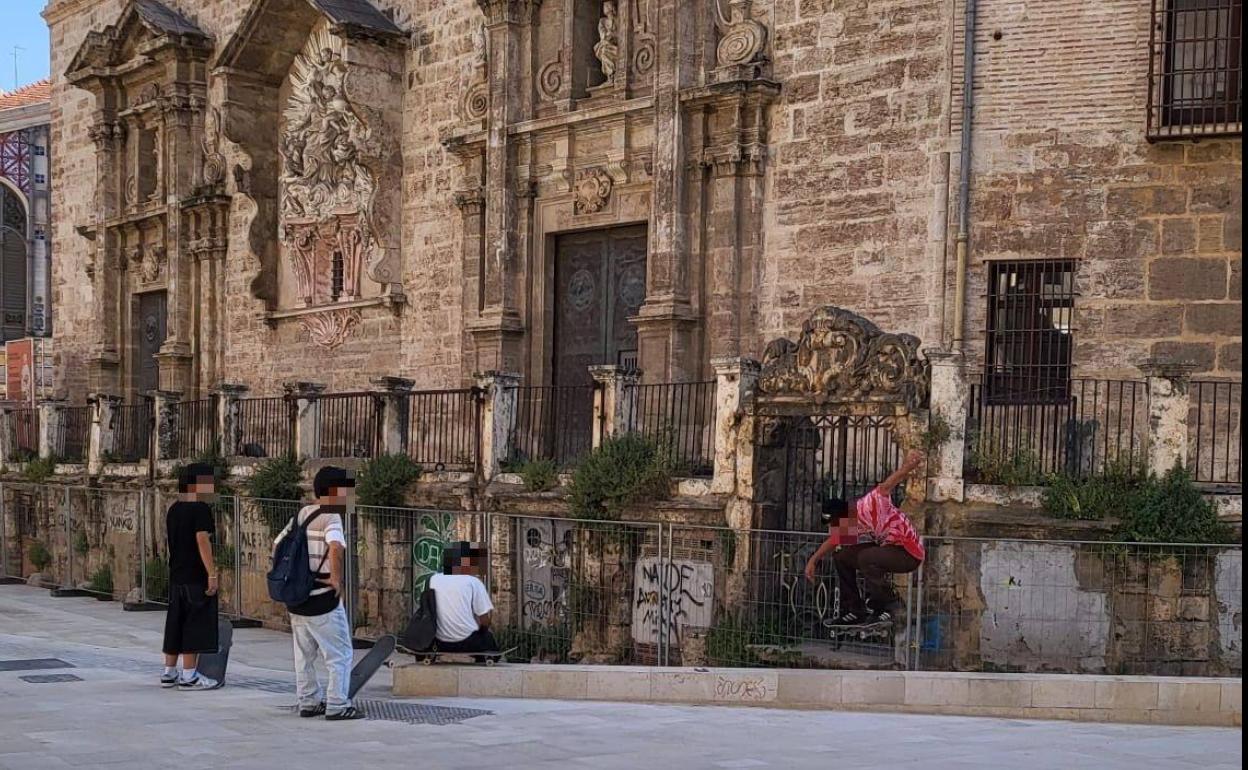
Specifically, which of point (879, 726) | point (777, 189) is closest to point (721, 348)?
point (777, 189)

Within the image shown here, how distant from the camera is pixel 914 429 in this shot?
1175cm

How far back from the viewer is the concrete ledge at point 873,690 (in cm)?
943

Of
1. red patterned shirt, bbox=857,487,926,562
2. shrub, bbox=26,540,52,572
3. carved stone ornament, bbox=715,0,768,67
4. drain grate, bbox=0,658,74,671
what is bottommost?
shrub, bbox=26,540,52,572

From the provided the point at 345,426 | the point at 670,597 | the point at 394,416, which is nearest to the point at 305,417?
the point at 345,426

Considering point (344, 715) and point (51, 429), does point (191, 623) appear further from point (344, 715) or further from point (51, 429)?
point (51, 429)

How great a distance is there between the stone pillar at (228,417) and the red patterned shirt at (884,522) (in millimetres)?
10655

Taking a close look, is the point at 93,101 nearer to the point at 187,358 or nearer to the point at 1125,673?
the point at 187,358

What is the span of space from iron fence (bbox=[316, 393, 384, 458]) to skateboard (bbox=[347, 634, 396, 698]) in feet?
25.8

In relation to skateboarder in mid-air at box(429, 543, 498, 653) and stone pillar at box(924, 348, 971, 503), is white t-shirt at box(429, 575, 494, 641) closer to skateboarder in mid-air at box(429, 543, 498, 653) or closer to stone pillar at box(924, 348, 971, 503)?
skateboarder in mid-air at box(429, 543, 498, 653)

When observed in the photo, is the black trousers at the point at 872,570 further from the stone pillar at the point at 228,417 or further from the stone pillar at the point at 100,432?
the stone pillar at the point at 100,432

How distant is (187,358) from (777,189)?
1276 cm

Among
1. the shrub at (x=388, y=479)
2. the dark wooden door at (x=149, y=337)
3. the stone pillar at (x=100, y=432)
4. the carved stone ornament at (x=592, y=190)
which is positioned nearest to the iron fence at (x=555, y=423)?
the shrub at (x=388, y=479)

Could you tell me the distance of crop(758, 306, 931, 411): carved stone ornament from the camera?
38.9ft

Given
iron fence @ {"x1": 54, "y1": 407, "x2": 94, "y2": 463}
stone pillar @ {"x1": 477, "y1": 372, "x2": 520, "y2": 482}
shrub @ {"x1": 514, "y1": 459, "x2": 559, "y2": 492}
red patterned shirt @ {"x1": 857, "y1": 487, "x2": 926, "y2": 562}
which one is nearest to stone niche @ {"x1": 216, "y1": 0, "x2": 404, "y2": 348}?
iron fence @ {"x1": 54, "y1": 407, "x2": 94, "y2": 463}
